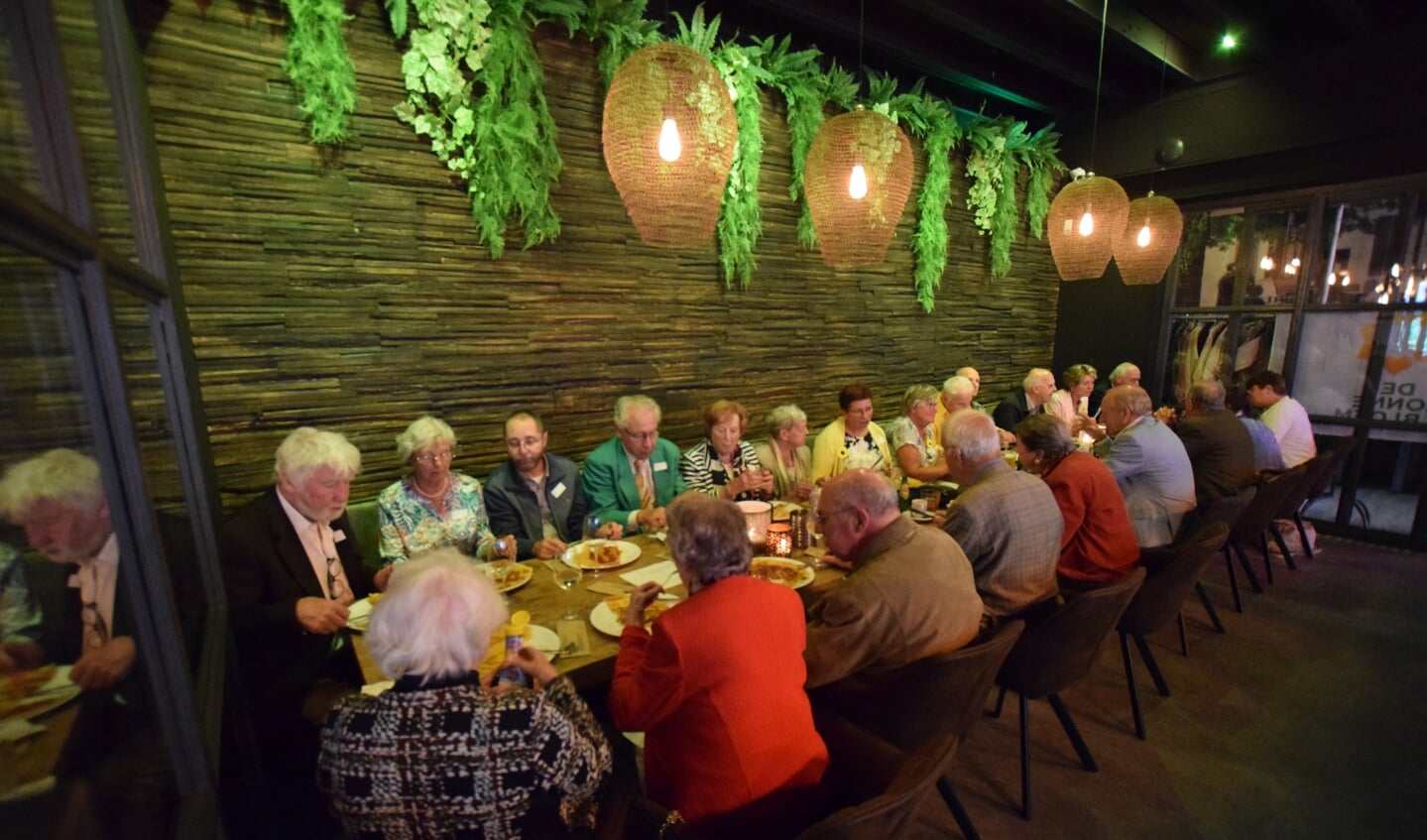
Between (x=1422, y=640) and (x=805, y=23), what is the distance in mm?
5787

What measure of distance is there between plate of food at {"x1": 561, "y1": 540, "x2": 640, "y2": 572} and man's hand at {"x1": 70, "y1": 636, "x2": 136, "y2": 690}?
60.2 inches

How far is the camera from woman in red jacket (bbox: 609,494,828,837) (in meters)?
→ 1.44

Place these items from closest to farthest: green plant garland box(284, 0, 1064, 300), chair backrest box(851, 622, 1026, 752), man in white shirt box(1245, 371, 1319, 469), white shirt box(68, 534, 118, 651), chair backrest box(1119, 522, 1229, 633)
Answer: white shirt box(68, 534, 118, 651) < chair backrest box(851, 622, 1026, 752) < chair backrest box(1119, 522, 1229, 633) < green plant garland box(284, 0, 1064, 300) < man in white shirt box(1245, 371, 1319, 469)

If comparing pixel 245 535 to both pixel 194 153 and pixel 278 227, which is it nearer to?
pixel 278 227

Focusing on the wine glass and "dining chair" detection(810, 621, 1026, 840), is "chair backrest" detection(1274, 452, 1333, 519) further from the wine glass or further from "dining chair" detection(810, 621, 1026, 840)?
the wine glass

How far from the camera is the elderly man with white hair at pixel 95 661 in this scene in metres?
0.72

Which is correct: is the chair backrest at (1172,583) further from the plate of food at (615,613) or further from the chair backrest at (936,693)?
the plate of food at (615,613)

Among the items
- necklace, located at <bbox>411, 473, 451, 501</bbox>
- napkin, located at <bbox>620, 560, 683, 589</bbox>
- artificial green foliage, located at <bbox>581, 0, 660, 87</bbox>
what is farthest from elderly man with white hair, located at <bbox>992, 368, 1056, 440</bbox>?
necklace, located at <bbox>411, 473, 451, 501</bbox>

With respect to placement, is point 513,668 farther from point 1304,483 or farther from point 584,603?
point 1304,483

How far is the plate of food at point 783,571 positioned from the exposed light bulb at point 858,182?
71.5 inches

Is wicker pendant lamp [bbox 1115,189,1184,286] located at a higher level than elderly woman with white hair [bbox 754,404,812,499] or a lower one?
higher

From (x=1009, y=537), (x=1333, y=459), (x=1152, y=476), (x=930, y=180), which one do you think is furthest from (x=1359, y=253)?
(x=1009, y=537)

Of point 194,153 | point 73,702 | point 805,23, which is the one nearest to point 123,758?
point 73,702

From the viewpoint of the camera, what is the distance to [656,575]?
2.36m
